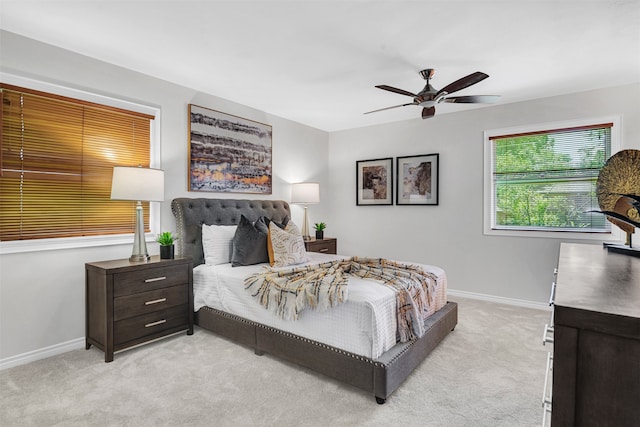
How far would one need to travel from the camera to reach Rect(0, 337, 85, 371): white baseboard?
98.9 inches

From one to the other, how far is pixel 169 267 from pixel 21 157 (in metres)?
1.38

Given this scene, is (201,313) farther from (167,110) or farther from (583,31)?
(583,31)

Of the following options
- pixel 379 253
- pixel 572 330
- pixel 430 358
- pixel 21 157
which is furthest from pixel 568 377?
pixel 379 253

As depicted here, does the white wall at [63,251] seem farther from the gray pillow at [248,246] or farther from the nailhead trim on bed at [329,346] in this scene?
the nailhead trim on bed at [329,346]

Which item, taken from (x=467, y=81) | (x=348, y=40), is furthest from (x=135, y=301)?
(x=467, y=81)

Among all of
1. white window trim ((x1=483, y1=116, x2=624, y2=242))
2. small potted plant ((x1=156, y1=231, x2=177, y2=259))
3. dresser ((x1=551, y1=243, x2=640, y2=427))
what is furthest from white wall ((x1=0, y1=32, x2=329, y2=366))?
white window trim ((x1=483, y1=116, x2=624, y2=242))

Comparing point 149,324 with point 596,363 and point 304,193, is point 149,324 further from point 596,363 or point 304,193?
point 596,363

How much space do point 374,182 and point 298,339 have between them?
3.35 meters

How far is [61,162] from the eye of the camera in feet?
9.10

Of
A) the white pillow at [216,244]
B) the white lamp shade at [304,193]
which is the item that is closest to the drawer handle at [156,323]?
the white pillow at [216,244]

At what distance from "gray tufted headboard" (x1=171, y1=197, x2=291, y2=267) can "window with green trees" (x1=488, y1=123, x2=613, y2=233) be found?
123 inches

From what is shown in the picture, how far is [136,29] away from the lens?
2.47 m

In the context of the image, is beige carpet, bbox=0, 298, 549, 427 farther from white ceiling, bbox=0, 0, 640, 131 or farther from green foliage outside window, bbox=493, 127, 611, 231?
white ceiling, bbox=0, 0, 640, 131

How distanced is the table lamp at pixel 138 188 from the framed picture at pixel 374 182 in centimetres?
321
